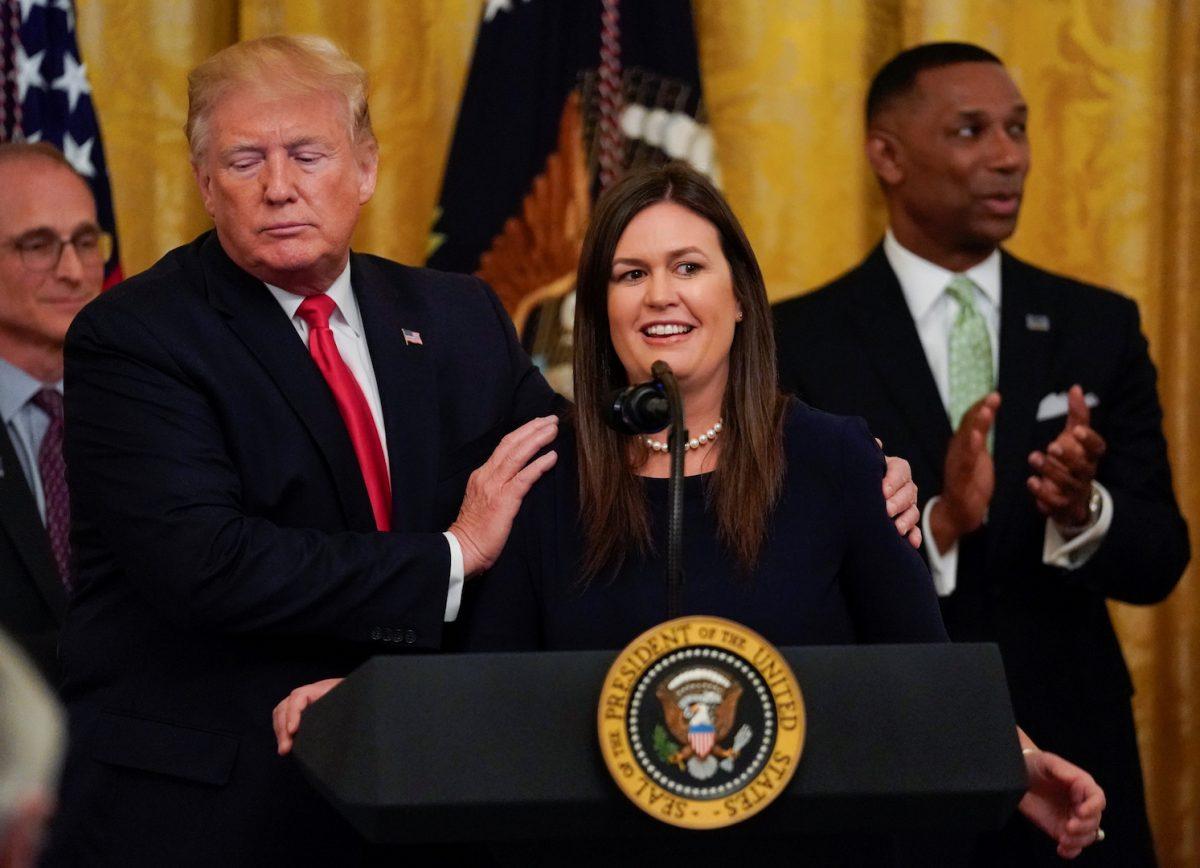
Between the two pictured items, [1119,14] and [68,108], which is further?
[1119,14]

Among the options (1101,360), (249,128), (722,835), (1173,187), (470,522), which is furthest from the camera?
(1173,187)

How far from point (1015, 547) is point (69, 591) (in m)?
1.87

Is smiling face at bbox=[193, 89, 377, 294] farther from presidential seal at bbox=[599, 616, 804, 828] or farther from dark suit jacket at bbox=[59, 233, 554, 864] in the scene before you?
presidential seal at bbox=[599, 616, 804, 828]

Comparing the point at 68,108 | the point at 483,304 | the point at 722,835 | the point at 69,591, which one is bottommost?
the point at 69,591

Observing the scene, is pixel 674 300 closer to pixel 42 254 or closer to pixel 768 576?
pixel 768 576

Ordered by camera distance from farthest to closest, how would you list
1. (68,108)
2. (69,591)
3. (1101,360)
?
(68,108), (1101,360), (69,591)

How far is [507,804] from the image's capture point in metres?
1.51

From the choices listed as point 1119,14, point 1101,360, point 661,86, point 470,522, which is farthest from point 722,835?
point 1119,14

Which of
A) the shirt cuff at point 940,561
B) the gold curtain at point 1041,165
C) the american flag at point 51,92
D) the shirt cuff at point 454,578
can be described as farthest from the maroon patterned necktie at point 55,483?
the shirt cuff at point 940,561

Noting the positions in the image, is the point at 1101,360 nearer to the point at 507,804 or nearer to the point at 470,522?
the point at 470,522

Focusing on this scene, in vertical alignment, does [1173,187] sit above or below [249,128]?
below

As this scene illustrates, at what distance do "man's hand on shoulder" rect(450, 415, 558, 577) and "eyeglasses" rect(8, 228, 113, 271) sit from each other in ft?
5.65

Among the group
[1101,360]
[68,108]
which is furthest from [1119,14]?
[68,108]

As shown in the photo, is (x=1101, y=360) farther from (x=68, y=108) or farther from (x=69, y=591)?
(x=68, y=108)
